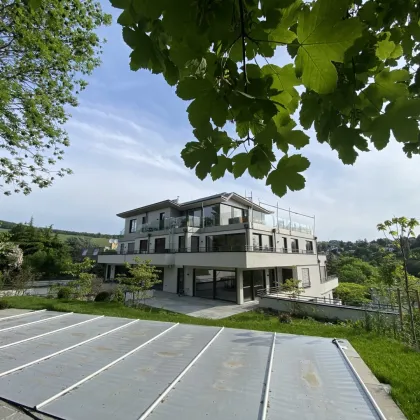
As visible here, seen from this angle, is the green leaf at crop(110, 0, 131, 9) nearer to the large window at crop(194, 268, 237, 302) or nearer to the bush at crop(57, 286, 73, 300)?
the bush at crop(57, 286, 73, 300)

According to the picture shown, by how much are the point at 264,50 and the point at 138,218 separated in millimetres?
28263

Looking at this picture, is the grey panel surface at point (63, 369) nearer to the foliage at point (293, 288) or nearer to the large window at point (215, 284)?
the foliage at point (293, 288)

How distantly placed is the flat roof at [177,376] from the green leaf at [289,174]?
8.94 feet

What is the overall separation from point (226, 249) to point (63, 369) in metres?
15.2

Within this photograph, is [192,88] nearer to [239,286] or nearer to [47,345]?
[47,345]

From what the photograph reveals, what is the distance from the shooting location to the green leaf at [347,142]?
3.59 feet

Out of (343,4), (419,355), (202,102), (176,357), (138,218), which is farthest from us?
(138,218)

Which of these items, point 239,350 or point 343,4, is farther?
point 239,350

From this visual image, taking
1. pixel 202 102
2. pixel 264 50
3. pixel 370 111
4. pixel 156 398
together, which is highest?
pixel 264 50

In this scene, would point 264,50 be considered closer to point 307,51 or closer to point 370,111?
point 307,51

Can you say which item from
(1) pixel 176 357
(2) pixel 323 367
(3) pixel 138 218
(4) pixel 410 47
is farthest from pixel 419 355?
(3) pixel 138 218

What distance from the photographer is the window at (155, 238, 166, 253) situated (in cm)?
2274

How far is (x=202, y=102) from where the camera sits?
33.0 inches

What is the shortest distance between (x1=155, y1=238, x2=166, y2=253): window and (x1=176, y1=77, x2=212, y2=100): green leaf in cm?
2232
